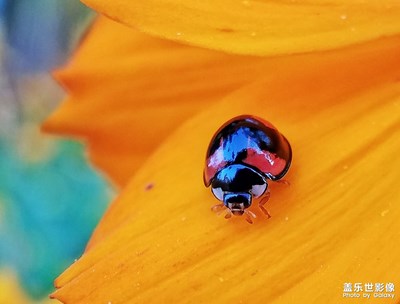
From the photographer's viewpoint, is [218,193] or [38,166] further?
[38,166]

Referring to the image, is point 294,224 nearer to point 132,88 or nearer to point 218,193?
point 218,193

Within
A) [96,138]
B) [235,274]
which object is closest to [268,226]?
[235,274]

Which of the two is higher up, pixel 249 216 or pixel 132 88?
pixel 132 88

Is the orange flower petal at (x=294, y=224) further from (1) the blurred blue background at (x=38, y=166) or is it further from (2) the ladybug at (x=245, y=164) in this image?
(1) the blurred blue background at (x=38, y=166)

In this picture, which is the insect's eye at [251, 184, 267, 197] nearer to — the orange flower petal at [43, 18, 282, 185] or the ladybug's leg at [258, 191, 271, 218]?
the ladybug's leg at [258, 191, 271, 218]

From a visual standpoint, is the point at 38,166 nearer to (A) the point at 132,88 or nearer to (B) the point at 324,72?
(A) the point at 132,88

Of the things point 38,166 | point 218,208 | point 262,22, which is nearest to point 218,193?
point 218,208

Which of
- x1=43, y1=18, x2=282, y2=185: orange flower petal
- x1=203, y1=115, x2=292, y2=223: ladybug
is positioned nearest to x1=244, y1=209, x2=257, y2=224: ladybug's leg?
x1=203, y1=115, x2=292, y2=223: ladybug
